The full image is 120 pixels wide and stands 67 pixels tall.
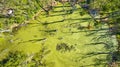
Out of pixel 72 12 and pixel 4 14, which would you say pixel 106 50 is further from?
pixel 4 14

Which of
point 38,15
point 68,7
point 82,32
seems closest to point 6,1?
point 38,15

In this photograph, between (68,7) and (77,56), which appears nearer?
(77,56)

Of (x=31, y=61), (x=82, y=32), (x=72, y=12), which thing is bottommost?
(x=31, y=61)

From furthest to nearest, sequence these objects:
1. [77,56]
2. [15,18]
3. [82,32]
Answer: [15,18], [82,32], [77,56]

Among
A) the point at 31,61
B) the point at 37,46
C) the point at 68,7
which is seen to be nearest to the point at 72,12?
the point at 68,7

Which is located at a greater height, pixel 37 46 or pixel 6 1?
pixel 6 1


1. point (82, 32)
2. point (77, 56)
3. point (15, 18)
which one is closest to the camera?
point (77, 56)
